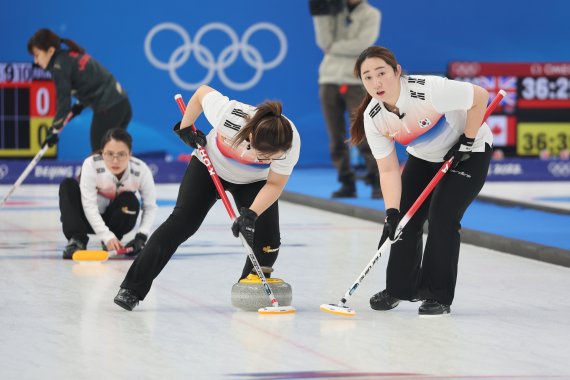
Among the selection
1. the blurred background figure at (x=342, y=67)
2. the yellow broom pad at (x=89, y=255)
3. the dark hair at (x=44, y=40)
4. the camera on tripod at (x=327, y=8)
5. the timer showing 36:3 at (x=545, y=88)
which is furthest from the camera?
the timer showing 36:3 at (x=545, y=88)

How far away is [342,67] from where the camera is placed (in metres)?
10.8

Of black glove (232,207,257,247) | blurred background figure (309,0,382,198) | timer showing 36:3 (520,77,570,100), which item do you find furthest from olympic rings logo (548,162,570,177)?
black glove (232,207,257,247)

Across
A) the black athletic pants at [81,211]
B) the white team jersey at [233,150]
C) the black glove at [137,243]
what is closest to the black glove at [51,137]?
the black athletic pants at [81,211]

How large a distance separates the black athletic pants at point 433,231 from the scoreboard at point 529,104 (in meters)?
7.50

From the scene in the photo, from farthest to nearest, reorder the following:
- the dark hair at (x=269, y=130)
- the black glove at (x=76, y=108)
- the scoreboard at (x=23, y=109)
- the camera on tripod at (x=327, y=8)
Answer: the scoreboard at (x=23, y=109) < the camera on tripod at (x=327, y=8) < the black glove at (x=76, y=108) < the dark hair at (x=269, y=130)

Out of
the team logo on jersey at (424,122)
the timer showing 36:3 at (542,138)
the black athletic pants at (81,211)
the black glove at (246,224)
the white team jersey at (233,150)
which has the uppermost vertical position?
the team logo on jersey at (424,122)

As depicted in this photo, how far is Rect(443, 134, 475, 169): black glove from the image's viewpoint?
17.5ft

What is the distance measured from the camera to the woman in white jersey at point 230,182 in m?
5.30

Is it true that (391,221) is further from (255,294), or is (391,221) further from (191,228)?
(191,228)

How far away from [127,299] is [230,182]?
0.68 m

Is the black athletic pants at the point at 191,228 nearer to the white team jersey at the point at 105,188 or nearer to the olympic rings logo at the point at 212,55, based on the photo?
the white team jersey at the point at 105,188

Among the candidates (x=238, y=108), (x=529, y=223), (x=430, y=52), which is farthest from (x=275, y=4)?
(x=238, y=108)

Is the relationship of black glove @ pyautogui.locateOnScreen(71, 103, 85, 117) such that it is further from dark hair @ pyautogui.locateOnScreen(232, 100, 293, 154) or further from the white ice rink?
dark hair @ pyautogui.locateOnScreen(232, 100, 293, 154)

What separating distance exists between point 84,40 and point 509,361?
9006mm
